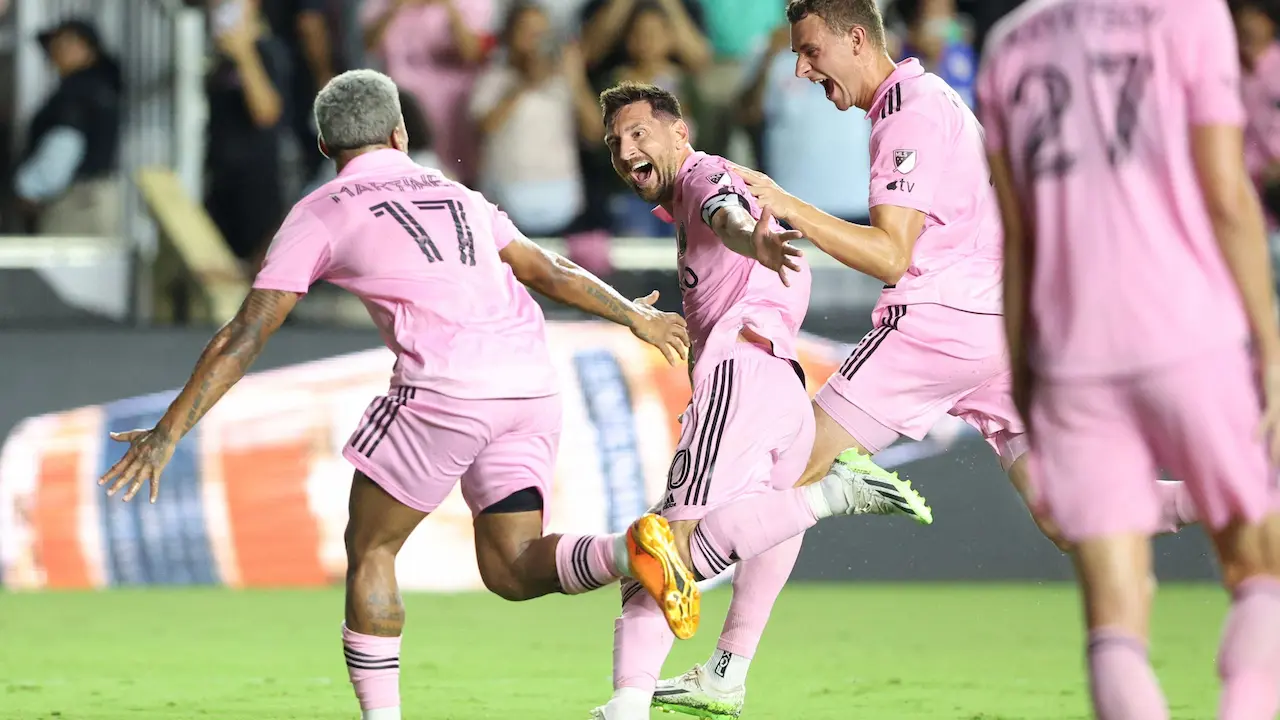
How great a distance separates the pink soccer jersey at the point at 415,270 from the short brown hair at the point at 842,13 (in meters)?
1.35

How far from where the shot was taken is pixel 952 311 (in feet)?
21.0

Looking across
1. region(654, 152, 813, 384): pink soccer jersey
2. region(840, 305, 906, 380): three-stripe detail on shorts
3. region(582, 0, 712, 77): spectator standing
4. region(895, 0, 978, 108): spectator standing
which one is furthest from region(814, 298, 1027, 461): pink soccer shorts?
region(582, 0, 712, 77): spectator standing

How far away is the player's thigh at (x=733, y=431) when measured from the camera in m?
5.79

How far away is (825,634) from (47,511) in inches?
180

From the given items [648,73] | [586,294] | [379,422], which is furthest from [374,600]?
[648,73]

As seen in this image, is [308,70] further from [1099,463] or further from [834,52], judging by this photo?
[1099,463]

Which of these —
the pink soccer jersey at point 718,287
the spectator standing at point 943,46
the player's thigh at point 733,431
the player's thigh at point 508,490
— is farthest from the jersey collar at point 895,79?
the spectator standing at point 943,46

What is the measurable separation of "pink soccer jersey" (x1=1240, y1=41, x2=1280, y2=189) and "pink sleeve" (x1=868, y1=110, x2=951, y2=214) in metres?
6.36

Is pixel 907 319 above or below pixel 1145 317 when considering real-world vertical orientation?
below

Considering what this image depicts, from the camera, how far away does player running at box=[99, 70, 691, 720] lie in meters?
5.51

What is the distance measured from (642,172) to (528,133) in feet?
19.5

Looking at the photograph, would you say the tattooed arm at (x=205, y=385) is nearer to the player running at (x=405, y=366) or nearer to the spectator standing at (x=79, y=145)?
the player running at (x=405, y=366)

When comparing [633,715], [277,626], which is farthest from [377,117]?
[277,626]

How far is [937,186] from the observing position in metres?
6.04
